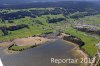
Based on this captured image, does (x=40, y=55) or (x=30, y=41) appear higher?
(x=40, y=55)

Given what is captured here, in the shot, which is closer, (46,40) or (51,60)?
(51,60)

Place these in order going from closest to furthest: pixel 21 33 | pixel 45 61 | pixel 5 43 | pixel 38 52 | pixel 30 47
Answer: pixel 45 61 < pixel 38 52 < pixel 30 47 < pixel 5 43 < pixel 21 33

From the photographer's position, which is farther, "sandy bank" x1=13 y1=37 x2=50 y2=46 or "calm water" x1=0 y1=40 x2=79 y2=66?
"sandy bank" x1=13 y1=37 x2=50 y2=46

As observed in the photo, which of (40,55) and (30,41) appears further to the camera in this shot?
(30,41)

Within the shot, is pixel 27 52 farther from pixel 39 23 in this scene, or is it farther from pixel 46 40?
pixel 39 23

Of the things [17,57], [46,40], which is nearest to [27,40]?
[46,40]

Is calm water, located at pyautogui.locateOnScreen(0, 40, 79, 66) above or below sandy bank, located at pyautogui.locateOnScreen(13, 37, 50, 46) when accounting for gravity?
above

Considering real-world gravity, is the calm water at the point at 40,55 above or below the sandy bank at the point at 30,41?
above

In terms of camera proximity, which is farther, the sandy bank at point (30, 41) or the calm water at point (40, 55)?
the sandy bank at point (30, 41)
